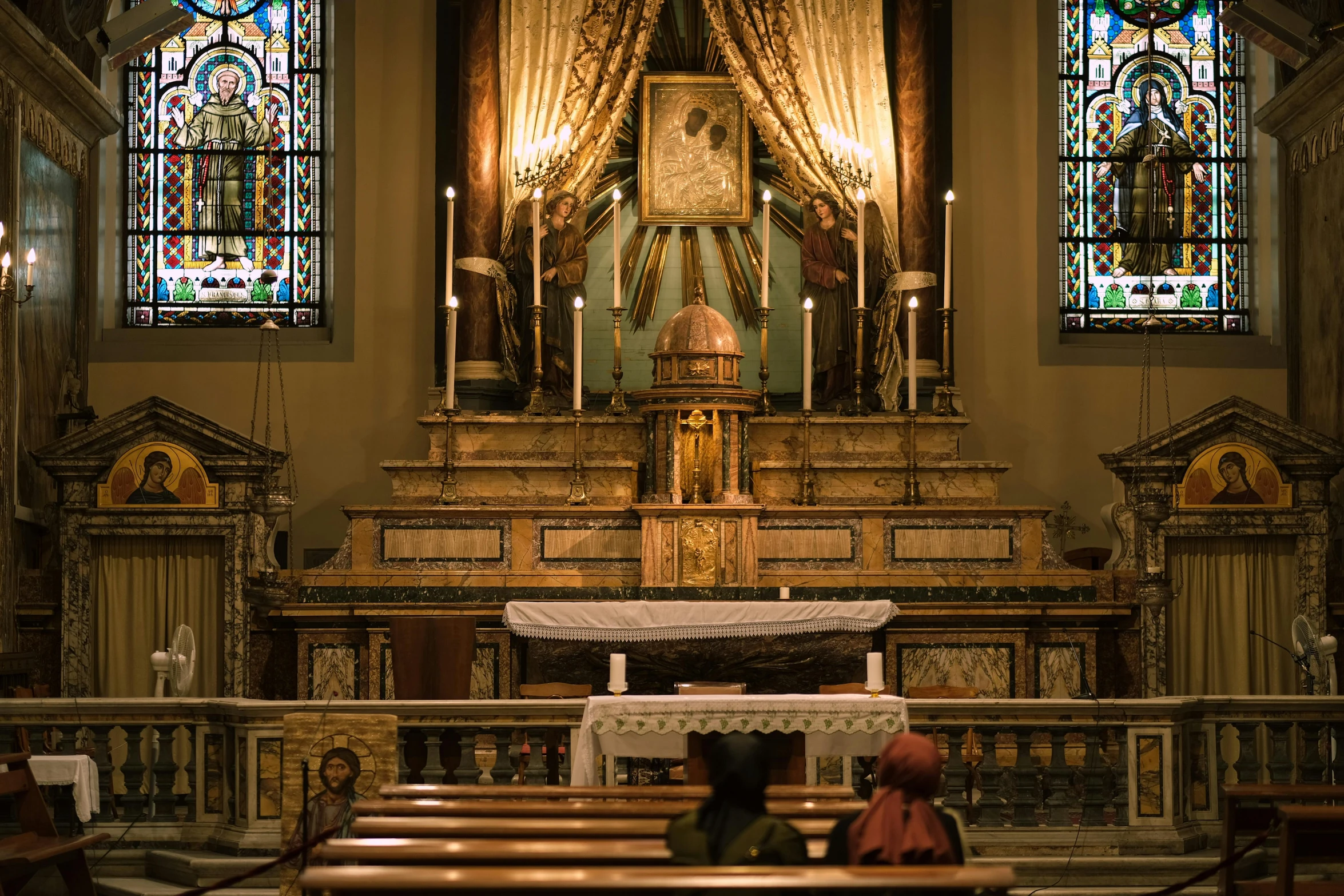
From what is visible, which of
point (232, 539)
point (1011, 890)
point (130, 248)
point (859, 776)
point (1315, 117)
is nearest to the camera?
point (1011, 890)

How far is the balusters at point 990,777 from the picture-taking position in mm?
8305

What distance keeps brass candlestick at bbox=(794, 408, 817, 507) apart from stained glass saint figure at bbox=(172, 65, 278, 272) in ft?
17.7

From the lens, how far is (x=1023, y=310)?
14.7 m

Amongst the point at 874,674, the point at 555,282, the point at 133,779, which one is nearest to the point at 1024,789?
the point at 874,674

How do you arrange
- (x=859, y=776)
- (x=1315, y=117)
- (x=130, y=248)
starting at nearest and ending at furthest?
(x=859, y=776) → (x=1315, y=117) → (x=130, y=248)

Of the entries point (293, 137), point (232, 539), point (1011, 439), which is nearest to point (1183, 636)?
point (1011, 439)

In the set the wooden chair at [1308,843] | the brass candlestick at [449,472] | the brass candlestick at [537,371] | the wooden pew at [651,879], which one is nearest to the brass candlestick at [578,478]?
the brass candlestick at [537,371]

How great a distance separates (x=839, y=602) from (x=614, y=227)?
131 inches

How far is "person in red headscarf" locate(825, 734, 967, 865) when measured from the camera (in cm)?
474

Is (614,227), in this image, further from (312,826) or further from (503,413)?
(312,826)

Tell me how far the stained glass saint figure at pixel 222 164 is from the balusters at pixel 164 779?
704 cm

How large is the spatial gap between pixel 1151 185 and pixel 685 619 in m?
6.68

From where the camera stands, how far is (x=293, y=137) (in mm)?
15070

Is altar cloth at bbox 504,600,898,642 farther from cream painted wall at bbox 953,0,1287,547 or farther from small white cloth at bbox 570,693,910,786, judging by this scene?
cream painted wall at bbox 953,0,1287,547
